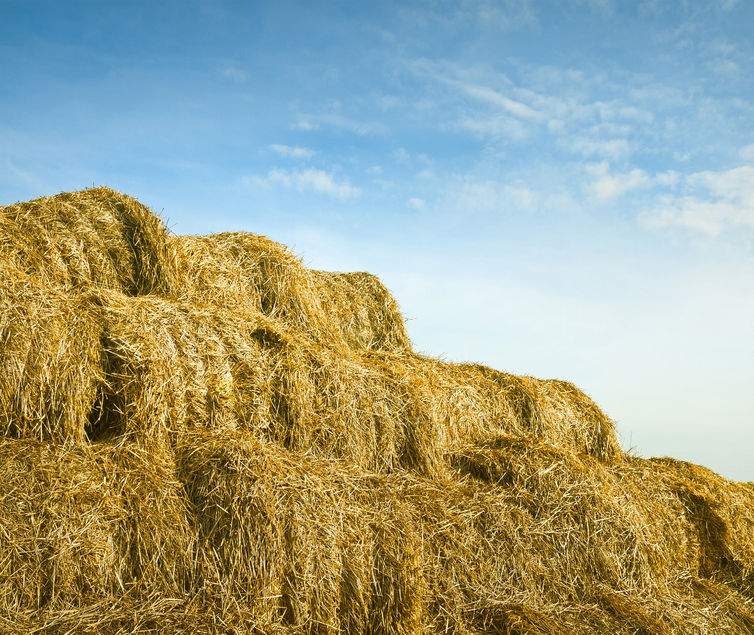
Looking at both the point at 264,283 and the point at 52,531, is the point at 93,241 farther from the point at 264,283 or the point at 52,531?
the point at 52,531

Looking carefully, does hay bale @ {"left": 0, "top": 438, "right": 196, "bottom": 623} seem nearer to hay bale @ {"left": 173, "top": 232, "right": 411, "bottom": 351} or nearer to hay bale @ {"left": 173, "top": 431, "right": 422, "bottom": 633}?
hay bale @ {"left": 173, "top": 431, "right": 422, "bottom": 633}

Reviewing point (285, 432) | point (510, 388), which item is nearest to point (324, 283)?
point (510, 388)

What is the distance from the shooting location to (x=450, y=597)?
5.09 meters

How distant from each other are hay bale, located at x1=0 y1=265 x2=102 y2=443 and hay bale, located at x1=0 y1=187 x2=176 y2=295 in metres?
0.90

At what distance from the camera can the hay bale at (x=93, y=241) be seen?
5.76m

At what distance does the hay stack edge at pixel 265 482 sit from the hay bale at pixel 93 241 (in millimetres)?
17

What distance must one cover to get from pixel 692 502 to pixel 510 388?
2.07 meters

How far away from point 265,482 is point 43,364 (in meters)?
1.52

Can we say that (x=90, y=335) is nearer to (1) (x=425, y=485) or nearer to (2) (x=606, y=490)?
(1) (x=425, y=485)

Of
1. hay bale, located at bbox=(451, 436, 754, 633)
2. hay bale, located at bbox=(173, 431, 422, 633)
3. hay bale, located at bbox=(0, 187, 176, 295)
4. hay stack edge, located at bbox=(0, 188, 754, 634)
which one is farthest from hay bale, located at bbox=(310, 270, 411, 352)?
hay bale, located at bbox=(173, 431, 422, 633)

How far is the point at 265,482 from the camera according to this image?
460 cm

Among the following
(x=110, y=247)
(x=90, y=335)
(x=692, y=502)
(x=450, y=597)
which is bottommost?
(x=450, y=597)

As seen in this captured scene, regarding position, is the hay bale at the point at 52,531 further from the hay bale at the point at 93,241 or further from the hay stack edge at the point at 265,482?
the hay bale at the point at 93,241

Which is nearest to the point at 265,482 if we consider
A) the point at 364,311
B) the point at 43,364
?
the point at 43,364
